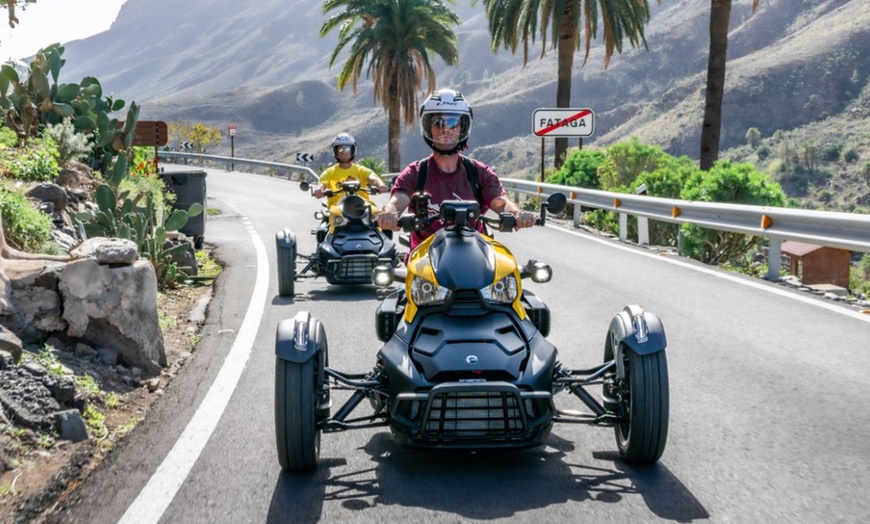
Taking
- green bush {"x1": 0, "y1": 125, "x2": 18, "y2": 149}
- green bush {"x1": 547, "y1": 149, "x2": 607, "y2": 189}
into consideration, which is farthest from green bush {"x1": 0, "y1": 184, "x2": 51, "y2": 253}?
green bush {"x1": 547, "y1": 149, "x2": 607, "y2": 189}

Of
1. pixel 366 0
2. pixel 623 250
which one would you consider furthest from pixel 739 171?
pixel 366 0

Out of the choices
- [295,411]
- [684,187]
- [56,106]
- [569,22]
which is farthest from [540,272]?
[569,22]

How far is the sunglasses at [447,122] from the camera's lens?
650 centimetres

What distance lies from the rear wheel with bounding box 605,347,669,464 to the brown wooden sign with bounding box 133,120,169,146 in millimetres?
16826

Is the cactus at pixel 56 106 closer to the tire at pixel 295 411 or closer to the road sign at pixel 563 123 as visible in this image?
the tire at pixel 295 411

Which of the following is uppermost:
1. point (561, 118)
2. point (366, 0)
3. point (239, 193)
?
point (366, 0)

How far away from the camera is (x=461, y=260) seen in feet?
17.9

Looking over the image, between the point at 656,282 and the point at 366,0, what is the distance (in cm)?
3530

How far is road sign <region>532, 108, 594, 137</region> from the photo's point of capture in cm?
2658

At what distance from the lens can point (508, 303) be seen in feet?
17.7

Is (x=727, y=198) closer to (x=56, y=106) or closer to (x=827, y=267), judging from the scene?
(x=56, y=106)

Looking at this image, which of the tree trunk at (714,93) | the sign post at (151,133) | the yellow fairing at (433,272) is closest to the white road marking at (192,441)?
the yellow fairing at (433,272)

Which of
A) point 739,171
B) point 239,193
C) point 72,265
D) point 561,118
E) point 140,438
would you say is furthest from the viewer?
point 239,193

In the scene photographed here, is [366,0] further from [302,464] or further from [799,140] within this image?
[799,140]
